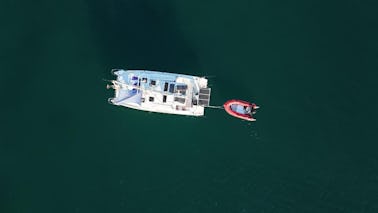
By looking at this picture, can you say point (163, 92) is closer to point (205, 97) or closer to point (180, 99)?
point (180, 99)

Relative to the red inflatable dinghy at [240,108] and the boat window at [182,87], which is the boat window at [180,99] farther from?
the red inflatable dinghy at [240,108]

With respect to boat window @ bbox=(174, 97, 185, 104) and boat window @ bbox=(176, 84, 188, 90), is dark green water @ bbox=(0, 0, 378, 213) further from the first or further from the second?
boat window @ bbox=(176, 84, 188, 90)

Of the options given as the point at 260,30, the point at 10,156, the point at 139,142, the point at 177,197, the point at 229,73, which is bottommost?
the point at 177,197

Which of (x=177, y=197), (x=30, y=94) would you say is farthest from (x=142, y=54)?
(x=177, y=197)

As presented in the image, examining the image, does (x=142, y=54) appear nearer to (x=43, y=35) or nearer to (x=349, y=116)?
(x=43, y=35)

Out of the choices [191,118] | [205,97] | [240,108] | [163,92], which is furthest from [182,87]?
[240,108]

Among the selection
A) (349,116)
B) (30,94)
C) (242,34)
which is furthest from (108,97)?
(349,116)

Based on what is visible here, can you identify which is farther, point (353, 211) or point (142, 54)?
point (142, 54)

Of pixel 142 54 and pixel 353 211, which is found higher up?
pixel 142 54
